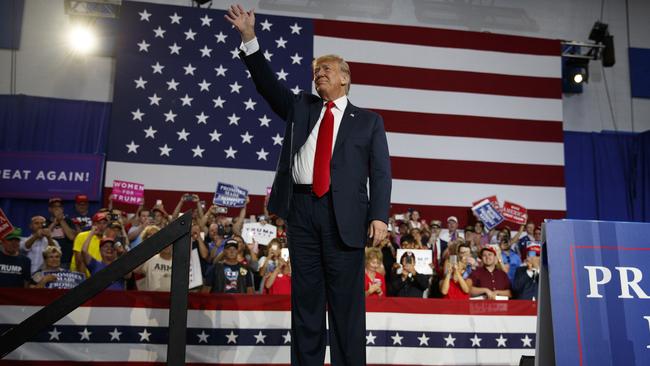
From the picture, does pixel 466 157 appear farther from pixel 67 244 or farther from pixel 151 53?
pixel 67 244

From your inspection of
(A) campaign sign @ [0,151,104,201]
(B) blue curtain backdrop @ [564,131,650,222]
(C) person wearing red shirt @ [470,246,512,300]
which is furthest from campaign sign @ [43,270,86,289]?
(B) blue curtain backdrop @ [564,131,650,222]

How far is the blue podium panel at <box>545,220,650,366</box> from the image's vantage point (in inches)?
77.3

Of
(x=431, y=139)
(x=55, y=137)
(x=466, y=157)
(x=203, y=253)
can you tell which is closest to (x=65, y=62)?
(x=55, y=137)

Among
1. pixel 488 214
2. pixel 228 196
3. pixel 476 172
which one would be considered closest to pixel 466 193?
pixel 476 172

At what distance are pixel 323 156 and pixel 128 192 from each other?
582 cm

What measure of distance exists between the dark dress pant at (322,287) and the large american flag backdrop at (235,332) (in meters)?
1.47

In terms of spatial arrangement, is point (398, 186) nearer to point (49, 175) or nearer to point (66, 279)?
point (49, 175)

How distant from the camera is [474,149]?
9.23 m

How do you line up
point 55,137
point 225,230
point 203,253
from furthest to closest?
point 55,137, point 225,230, point 203,253

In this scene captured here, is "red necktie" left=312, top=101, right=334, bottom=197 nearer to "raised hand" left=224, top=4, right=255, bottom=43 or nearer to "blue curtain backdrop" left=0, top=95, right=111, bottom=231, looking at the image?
"raised hand" left=224, top=4, right=255, bottom=43

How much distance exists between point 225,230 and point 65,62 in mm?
4262

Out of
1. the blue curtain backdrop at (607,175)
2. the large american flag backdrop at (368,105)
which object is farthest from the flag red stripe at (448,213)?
the blue curtain backdrop at (607,175)

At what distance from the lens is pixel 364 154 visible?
2441 millimetres

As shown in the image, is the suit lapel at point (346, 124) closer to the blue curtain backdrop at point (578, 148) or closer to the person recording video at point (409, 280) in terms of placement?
the person recording video at point (409, 280)
